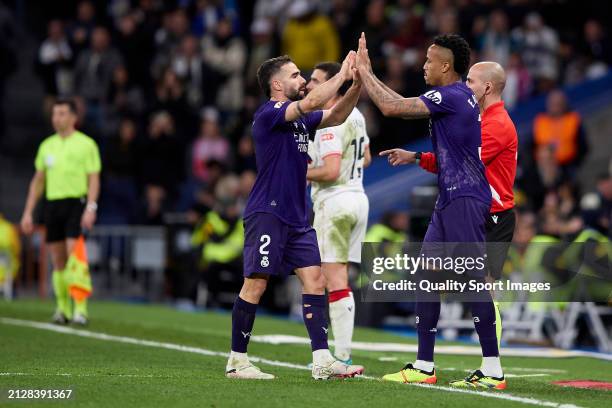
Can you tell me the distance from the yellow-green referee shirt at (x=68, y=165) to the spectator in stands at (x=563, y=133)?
693 centimetres

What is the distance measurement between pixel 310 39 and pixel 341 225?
11166 mm

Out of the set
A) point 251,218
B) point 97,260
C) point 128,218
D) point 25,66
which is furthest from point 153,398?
point 25,66

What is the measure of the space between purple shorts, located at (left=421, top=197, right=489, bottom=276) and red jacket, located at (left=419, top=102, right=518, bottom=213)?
60cm

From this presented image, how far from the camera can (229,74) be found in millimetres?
23406

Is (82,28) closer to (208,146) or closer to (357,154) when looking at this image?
(208,146)

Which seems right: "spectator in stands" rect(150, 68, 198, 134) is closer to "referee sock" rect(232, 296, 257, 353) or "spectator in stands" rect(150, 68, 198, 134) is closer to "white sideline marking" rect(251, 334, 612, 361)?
"white sideline marking" rect(251, 334, 612, 361)

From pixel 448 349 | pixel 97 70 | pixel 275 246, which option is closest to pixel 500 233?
pixel 275 246

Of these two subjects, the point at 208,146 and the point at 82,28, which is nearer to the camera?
the point at 208,146

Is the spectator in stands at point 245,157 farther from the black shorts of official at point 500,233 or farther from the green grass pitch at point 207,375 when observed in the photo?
the black shorts of official at point 500,233

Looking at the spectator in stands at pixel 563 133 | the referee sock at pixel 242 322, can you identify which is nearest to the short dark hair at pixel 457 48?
the referee sock at pixel 242 322

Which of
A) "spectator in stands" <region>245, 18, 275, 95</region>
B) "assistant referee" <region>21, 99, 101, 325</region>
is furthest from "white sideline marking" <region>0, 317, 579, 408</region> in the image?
"spectator in stands" <region>245, 18, 275, 95</region>

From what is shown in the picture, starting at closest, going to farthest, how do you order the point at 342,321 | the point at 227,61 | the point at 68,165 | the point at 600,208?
the point at 342,321, the point at 68,165, the point at 600,208, the point at 227,61

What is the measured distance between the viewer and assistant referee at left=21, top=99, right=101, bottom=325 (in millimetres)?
14594

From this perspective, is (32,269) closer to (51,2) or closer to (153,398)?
(51,2)
